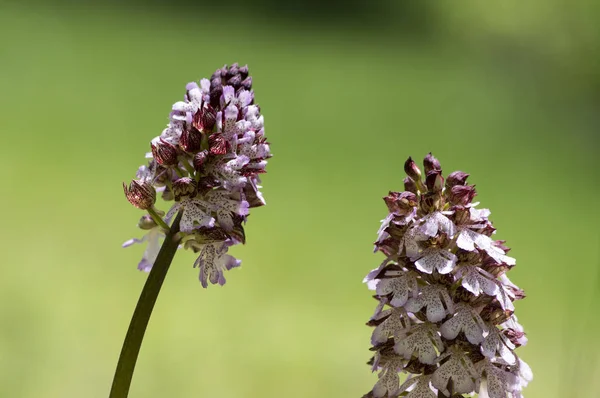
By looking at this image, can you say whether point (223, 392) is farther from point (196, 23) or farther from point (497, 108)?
point (196, 23)

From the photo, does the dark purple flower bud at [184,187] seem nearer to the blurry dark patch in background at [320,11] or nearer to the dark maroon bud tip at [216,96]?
the dark maroon bud tip at [216,96]

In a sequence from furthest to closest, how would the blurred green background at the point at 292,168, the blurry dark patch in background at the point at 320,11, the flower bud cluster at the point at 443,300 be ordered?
1. the blurry dark patch in background at the point at 320,11
2. the blurred green background at the point at 292,168
3. the flower bud cluster at the point at 443,300

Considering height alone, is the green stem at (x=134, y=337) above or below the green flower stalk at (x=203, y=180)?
below

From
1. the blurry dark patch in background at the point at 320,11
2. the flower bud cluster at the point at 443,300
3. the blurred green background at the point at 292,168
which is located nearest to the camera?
the flower bud cluster at the point at 443,300

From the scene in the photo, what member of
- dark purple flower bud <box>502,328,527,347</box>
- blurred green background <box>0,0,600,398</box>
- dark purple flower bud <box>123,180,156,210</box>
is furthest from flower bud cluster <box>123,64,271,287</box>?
blurred green background <box>0,0,600,398</box>

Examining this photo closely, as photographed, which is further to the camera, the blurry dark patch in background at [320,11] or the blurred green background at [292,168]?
the blurry dark patch in background at [320,11]

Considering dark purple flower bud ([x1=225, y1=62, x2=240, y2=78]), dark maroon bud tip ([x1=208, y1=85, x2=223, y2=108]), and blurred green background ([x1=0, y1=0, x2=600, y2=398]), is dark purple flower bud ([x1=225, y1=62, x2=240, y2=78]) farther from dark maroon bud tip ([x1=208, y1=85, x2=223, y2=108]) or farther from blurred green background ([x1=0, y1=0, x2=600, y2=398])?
blurred green background ([x1=0, y1=0, x2=600, y2=398])

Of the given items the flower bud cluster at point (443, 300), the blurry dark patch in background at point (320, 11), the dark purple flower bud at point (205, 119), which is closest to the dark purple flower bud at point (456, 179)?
the flower bud cluster at point (443, 300)
